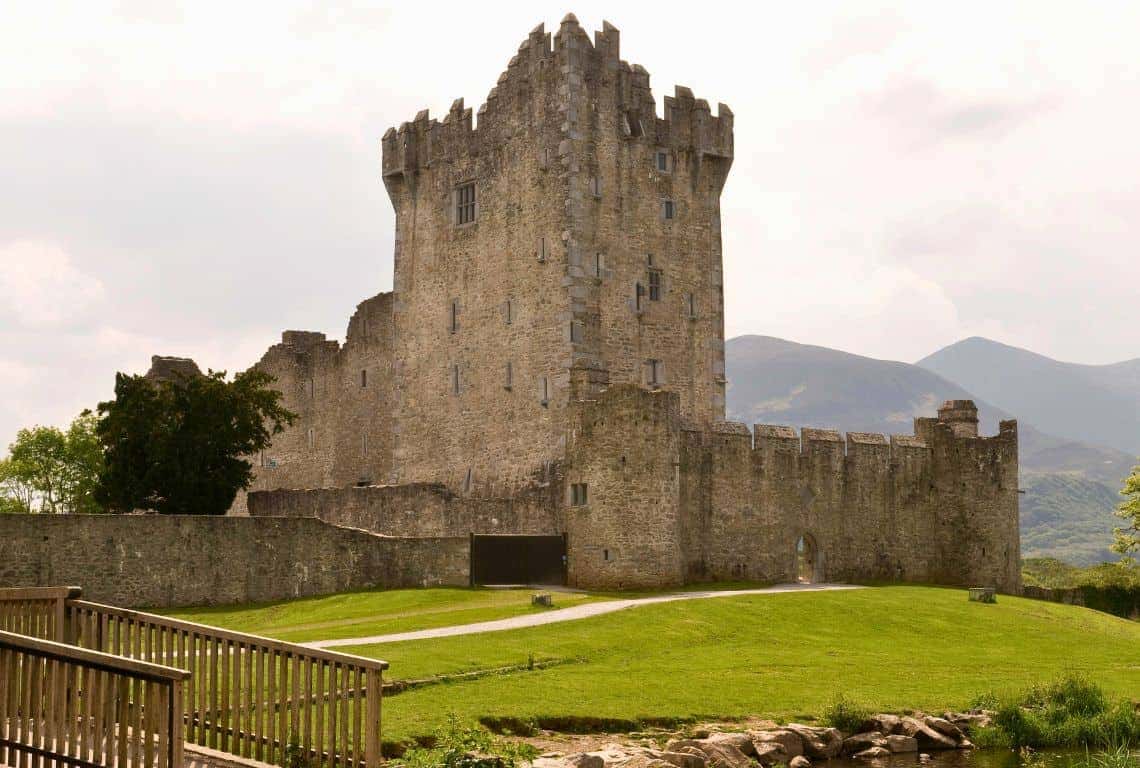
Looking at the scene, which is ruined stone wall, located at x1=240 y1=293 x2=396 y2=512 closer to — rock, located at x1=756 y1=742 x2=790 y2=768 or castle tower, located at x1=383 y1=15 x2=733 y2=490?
castle tower, located at x1=383 y1=15 x2=733 y2=490

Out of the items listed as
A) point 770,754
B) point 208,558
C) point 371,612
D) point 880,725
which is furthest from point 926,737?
point 208,558

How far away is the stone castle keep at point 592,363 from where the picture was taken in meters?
50.4

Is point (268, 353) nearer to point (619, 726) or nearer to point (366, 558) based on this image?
point (366, 558)

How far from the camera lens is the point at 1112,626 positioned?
46.2 metres

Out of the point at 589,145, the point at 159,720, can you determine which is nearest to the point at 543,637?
the point at 159,720

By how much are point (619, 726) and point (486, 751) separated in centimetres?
795

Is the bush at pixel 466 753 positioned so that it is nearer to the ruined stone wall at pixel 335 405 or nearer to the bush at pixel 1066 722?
the bush at pixel 1066 722

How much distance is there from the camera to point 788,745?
25812 millimetres

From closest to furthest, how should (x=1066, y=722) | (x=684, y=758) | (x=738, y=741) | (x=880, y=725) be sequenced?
(x=684, y=758) < (x=738, y=741) < (x=880, y=725) < (x=1066, y=722)

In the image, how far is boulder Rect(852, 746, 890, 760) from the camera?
2673 cm

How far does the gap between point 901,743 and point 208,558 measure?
2198 centimetres

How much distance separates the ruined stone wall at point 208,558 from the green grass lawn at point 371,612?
1.04 meters

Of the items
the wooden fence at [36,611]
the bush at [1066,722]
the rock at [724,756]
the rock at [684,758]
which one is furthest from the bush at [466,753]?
the bush at [1066,722]

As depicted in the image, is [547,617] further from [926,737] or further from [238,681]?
[238,681]
